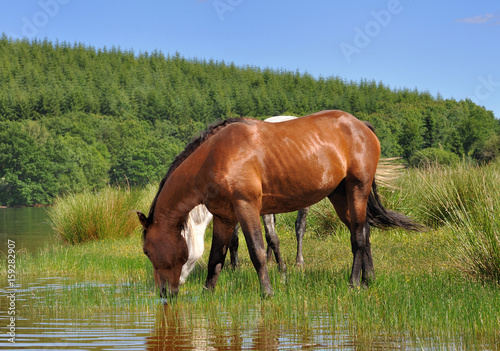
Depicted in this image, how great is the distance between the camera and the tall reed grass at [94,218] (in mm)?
13922

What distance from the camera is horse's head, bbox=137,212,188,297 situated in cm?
593

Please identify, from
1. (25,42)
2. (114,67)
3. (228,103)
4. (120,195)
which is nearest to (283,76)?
(228,103)

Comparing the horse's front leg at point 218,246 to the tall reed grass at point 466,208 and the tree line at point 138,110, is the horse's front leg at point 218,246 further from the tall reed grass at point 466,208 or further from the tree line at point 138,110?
the tree line at point 138,110

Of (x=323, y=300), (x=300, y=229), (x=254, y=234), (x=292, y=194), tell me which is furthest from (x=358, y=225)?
(x=300, y=229)

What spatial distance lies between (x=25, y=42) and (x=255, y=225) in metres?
147

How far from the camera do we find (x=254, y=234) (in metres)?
5.64

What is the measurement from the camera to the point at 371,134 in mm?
6617

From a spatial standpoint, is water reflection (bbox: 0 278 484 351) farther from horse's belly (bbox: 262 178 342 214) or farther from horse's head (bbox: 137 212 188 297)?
horse's belly (bbox: 262 178 342 214)

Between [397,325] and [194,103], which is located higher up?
[194,103]

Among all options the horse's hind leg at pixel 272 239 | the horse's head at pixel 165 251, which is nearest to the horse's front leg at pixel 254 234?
the horse's head at pixel 165 251

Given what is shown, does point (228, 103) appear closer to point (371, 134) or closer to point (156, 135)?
point (156, 135)

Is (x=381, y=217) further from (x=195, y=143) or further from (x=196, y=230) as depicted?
(x=195, y=143)

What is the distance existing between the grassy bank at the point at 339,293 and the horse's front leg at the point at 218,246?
19cm

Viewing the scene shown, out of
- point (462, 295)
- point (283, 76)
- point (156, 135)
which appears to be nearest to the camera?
point (462, 295)
